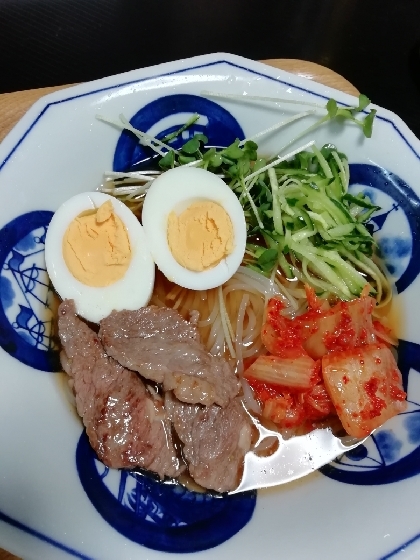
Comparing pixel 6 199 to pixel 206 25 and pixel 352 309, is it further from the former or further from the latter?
pixel 206 25

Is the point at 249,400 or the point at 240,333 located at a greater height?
the point at 240,333

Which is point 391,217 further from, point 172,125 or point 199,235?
point 172,125

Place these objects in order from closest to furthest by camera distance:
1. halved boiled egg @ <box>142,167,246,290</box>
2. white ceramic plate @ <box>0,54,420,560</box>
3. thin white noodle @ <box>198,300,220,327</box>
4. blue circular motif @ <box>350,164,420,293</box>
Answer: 1. white ceramic plate @ <box>0,54,420,560</box>
2. halved boiled egg @ <box>142,167,246,290</box>
3. blue circular motif @ <box>350,164,420,293</box>
4. thin white noodle @ <box>198,300,220,327</box>

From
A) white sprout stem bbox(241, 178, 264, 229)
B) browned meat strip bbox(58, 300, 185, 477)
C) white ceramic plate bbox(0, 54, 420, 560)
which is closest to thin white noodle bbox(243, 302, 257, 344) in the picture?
white sprout stem bbox(241, 178, 264, 229)

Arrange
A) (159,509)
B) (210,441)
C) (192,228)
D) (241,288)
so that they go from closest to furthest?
1. (159,509)
2. (210,441)
3. (192,228)
4. (241,288)

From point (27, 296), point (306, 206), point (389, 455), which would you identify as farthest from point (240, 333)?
point (27, 296)

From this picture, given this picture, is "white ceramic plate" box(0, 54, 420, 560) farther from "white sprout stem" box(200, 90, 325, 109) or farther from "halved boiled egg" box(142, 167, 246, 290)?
"halved boiled egg" box(142, 167, 246, 290)
